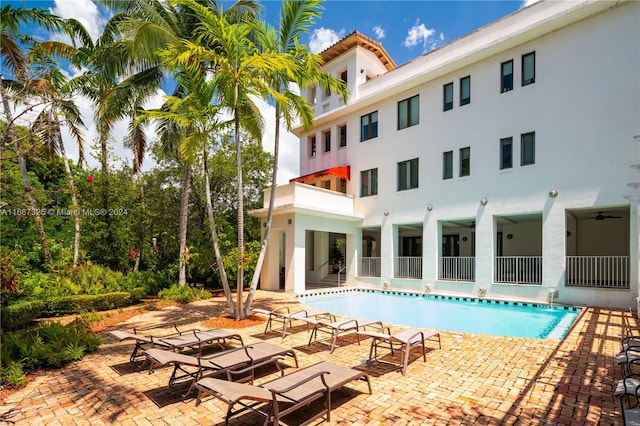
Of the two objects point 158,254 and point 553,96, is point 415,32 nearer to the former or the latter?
point 553,96

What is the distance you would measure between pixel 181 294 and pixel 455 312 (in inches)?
494

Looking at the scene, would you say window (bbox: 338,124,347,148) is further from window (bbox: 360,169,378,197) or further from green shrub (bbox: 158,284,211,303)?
green shrub (bbox: 158,284,211,303)

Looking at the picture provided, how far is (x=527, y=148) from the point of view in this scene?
16.5 metres

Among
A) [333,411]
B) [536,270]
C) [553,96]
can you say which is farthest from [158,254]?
[553,96]

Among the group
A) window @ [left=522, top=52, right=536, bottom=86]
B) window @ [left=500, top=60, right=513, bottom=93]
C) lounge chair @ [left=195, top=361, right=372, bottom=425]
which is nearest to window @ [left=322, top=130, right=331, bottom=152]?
window @ [left=500, top=60, right=513, bottom=93]

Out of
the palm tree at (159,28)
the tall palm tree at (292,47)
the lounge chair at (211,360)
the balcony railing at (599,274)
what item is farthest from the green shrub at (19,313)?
the balcony railing at (599,274)

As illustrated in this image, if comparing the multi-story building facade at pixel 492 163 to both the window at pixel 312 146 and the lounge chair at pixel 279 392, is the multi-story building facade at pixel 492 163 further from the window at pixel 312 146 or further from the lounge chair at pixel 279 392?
the lounge chair at pixel 279 392

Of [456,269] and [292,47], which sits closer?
[292,47]

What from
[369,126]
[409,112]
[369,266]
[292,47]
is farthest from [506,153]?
[292,47]

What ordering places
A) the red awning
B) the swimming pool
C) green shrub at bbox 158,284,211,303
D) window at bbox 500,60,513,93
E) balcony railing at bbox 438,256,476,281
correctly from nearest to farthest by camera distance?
the swimming pool, green shrub at bbox 158,284,211,303, window at bbox 500,60,513,93, balcony railing at bbox 438,256,476,281, the red awning

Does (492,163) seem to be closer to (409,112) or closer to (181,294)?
(409,112)

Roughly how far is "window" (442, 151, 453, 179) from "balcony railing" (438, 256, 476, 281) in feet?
14.7

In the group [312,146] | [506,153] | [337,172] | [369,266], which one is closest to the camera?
[506,153]

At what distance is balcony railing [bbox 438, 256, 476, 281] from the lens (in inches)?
749
